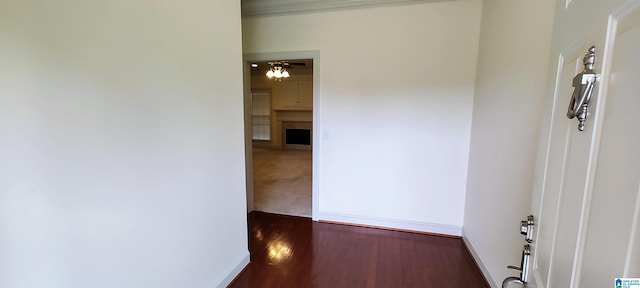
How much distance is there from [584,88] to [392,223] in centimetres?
268

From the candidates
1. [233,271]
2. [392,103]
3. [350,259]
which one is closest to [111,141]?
[233,271]

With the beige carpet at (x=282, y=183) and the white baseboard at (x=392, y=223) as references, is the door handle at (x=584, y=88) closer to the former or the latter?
the white baseboard at (x=392, y=223)

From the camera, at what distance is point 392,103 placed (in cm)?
280

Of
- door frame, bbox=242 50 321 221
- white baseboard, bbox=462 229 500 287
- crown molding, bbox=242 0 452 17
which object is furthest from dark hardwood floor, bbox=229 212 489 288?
crown molding, bbox=242 0 452 17

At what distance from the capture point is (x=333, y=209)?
3121 millimetres

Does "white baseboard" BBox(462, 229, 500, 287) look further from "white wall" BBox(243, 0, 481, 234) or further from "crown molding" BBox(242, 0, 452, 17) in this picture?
"crown molding" BBox(242, 0, 452, 17)

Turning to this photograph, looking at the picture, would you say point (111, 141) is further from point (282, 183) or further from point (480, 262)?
point (282, 183)

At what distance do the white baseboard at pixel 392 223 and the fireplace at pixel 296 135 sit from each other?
5399mm

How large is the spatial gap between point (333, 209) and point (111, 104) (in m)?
2.48

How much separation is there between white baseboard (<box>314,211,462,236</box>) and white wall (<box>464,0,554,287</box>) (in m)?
0.32

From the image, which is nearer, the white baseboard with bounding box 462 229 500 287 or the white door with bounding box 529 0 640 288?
the white door with bounding box 529 0 640 288

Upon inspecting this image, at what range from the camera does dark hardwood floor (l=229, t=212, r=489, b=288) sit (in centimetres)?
205

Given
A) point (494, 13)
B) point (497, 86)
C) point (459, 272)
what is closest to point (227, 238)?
point (459, 272)

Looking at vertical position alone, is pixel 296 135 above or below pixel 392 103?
below
